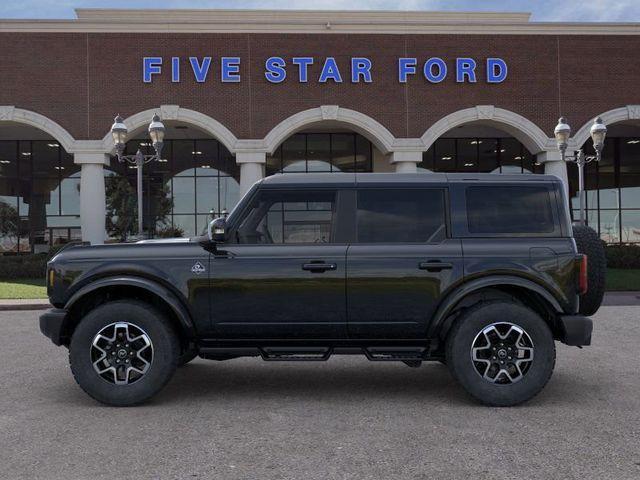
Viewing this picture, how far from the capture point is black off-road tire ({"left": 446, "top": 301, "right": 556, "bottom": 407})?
5.23 meters

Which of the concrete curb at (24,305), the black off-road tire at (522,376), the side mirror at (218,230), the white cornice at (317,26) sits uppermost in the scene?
the white cornice at (317,26)

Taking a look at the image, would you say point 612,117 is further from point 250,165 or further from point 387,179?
point 387,179

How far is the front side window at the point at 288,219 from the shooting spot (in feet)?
17.9

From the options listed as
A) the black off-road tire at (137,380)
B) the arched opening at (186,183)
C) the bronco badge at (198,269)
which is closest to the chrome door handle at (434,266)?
the bronco badge at (198,269)

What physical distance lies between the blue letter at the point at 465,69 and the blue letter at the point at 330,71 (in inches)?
189

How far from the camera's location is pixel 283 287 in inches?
210

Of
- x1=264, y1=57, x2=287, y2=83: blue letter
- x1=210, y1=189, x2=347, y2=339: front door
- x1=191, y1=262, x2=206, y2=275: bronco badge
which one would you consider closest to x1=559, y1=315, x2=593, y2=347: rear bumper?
x1=210, y1=189, x2=347, y2=339: front door

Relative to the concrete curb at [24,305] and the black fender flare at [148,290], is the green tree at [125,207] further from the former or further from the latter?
the black fender flare at [148,290]

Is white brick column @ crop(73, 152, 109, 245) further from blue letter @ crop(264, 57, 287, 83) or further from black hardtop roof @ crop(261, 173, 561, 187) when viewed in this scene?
black hardtop roof @ crop(261, 173, 561, 187)

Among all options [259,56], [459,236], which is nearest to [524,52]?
[259,56]

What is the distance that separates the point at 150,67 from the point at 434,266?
68.1 feet

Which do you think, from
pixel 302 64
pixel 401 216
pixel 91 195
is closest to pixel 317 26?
pixel 302 64

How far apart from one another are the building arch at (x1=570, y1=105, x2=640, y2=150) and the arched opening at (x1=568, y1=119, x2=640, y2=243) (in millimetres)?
8723

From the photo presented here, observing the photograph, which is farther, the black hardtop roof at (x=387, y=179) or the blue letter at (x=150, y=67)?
the blue letter at (x=150, y=67)
